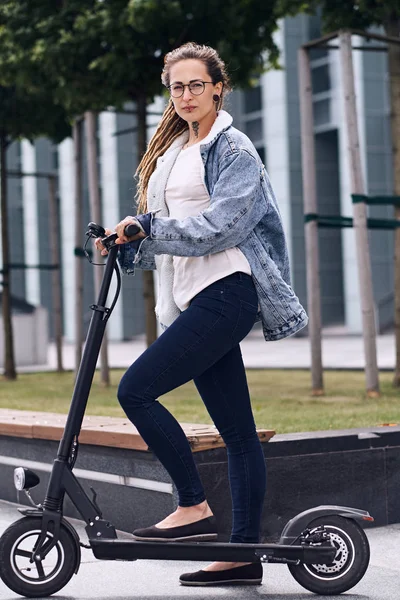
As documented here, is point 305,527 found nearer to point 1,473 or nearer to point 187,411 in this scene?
point 1,473

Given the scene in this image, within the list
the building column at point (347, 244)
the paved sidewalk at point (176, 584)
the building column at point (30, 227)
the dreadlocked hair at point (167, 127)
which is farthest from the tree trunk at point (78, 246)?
the building column at point (30, 227)

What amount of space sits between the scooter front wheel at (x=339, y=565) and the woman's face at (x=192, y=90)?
1.46 metres

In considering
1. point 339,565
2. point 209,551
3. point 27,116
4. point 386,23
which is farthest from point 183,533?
point 27,116

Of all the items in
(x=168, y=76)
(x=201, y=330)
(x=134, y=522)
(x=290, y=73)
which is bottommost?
(x=134, y=522)

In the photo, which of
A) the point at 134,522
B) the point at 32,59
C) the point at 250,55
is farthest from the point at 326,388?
the point at 134,522

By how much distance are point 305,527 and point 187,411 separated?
13.7 feet

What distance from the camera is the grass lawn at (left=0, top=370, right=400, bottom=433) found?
21.9 ft

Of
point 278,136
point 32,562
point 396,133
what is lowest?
point 32,562

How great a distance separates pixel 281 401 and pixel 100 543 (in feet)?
17.8

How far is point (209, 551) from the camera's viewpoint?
3629mm

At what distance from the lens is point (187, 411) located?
7922mm

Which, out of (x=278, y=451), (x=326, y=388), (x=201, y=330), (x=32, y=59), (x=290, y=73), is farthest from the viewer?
(x=290, y=73)

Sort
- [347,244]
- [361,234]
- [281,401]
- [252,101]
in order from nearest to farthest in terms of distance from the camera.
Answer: [281,401]
[361,234]
[347,244]
[252,101]

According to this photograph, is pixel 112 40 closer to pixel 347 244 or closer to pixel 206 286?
pixel 206 286
